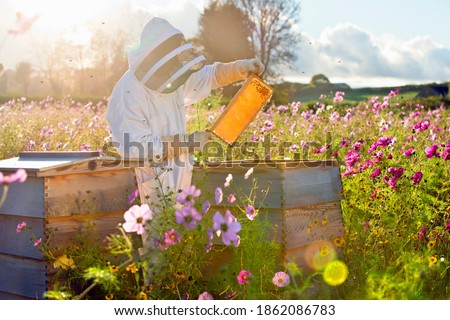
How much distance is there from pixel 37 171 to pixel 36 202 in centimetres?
23

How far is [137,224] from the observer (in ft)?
8.39

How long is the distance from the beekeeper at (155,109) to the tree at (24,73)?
27.5 m

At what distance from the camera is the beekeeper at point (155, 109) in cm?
371

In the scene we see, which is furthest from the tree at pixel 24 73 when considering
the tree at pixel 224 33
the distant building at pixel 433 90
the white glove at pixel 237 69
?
the white glove at pixel 237 69

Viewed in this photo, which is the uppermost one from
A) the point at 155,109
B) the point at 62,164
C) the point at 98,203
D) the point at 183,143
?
the point at 155,109

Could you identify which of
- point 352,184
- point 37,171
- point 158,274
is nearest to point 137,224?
point 158,274

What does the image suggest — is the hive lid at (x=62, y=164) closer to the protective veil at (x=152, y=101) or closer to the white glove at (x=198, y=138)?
the protective veil at (x=152, y=101)

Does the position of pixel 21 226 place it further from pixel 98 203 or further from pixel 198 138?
pixel 198 138

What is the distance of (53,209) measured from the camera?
3.57 m

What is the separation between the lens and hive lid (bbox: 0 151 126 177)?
11.5 ft

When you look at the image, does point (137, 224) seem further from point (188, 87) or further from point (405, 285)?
point (188, 87)

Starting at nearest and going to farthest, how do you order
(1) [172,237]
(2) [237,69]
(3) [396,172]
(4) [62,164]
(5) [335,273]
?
1. (1) [172,237]
2. (4) [62,164]
3. (5) [335,273]
4. (3) [396,172]
5. (2) [237,69]

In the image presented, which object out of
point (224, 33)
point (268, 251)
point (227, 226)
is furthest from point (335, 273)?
point (224, 33)

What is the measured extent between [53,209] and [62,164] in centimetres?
30
